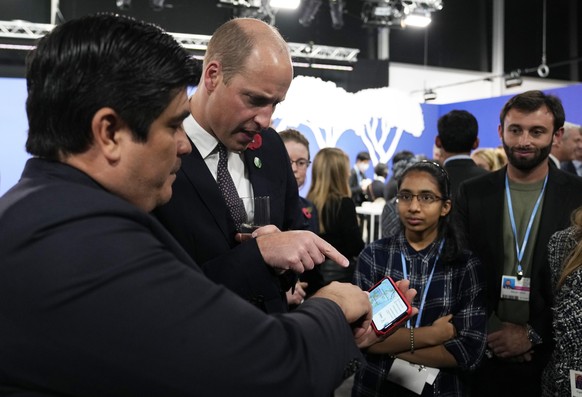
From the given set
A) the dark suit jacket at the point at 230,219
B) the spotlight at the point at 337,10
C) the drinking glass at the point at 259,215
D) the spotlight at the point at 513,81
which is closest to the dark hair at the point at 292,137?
the dark suit jacket at the point at 230,219

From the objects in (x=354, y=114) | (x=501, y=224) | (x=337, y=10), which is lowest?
(x=501, y=224)

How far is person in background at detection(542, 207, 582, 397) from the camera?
A: 1856 mm

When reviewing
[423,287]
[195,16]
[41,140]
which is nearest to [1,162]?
[195,16]

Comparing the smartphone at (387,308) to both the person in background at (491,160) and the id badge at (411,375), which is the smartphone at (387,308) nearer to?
the id badge at (411,375)

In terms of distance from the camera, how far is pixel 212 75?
1.61m

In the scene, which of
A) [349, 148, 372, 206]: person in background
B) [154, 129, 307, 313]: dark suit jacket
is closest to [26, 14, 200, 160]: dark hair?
[154, 129, 307, 313]: dark suit jacket

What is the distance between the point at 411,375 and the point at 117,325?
67.8 inches

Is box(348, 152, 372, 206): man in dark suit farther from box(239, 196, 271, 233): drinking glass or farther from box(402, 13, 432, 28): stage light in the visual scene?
box(239, 196, 271, 233): drinking glass

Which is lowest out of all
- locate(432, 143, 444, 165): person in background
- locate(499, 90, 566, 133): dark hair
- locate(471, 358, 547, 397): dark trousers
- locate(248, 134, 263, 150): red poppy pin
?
locate(471, 358, 547, 397): dark trousers

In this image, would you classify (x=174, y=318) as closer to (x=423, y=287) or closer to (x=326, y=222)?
(x=423, y=287)

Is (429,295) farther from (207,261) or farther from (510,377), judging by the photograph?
(207,261)

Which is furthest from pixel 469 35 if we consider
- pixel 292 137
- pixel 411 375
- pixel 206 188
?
pixel 206 188

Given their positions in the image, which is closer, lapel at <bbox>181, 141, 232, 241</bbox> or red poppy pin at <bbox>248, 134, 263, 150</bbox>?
lapel at <bbox>181, 141, 232, 241</bbox>

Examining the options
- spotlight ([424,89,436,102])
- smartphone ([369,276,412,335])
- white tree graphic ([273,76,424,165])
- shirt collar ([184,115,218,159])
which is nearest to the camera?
smartphone ([369,276,412,335])
